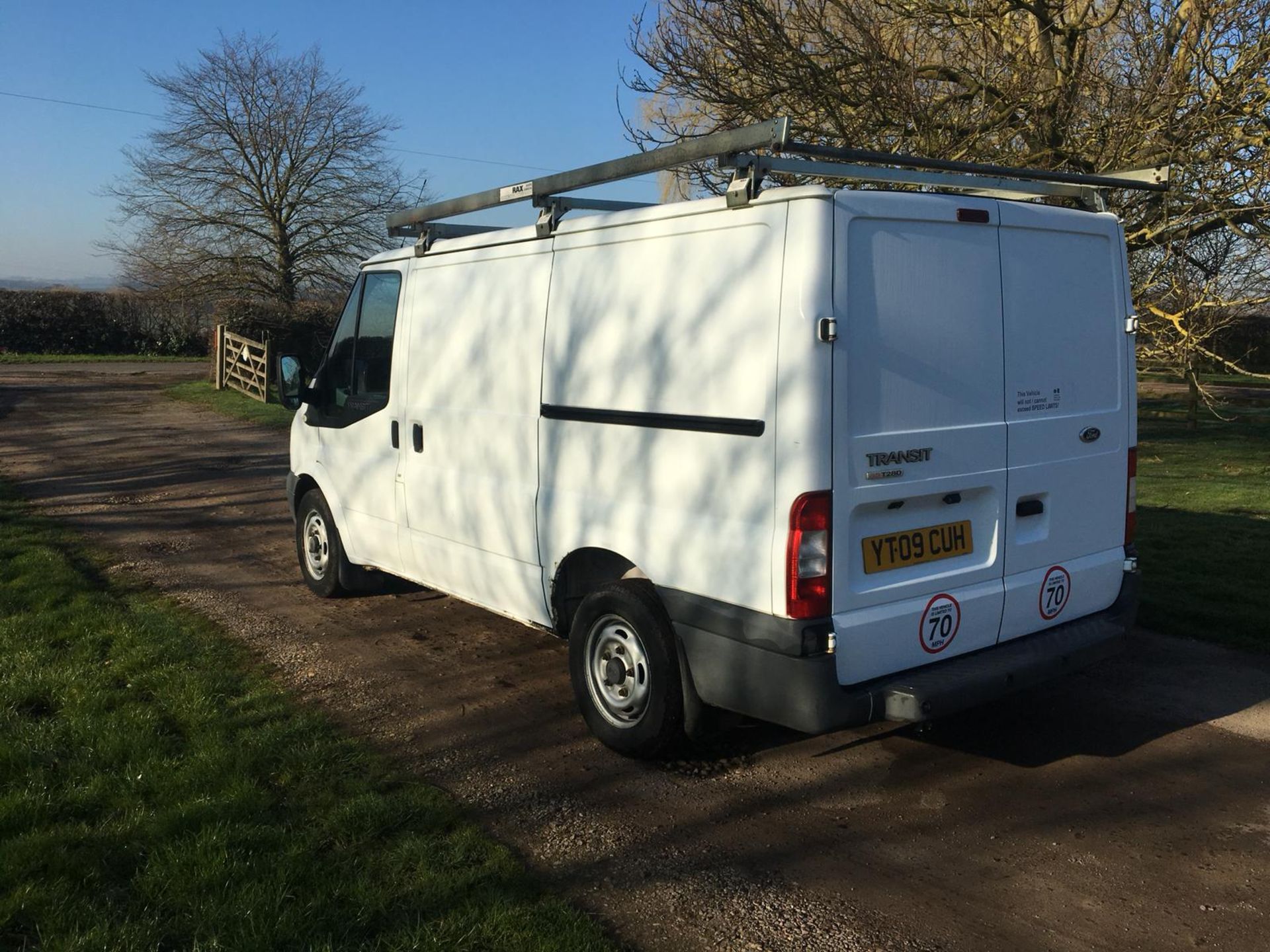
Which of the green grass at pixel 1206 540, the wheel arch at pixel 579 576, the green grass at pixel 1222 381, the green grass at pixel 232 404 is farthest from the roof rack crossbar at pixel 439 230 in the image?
the green grass at pixel 1222 381

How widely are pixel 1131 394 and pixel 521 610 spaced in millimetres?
3060

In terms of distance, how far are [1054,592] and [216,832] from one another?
3.47 m

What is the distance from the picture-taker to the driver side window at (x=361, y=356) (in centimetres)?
627

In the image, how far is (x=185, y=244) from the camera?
30.7 m

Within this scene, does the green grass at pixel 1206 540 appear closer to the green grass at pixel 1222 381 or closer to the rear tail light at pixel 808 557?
the rear tail light at pixel 808 557

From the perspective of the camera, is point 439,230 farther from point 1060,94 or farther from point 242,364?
point 242,364

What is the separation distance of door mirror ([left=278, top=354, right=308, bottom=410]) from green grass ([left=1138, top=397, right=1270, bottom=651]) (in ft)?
18.1

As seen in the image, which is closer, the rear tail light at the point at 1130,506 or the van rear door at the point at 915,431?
the van rear door at the point at 915,431

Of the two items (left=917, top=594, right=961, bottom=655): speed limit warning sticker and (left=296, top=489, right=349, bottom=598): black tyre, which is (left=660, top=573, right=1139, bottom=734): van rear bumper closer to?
(left=917, top=594, right=961, bottom=655): speed limit warning sticker

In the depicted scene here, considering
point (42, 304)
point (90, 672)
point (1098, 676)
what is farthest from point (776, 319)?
point (42, 304)

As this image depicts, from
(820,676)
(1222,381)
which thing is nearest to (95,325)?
(1222,381)

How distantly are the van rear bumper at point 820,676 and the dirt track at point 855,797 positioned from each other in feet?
1.49

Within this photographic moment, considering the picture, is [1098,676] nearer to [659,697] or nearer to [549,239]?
[659,697]

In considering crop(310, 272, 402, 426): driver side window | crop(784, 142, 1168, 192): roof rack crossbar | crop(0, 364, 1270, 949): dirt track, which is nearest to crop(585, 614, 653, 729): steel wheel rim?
crop(0, 364, 1270, 949): dirt track
